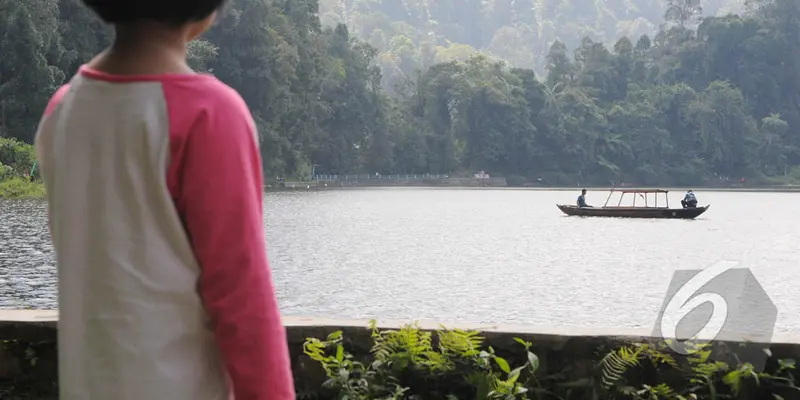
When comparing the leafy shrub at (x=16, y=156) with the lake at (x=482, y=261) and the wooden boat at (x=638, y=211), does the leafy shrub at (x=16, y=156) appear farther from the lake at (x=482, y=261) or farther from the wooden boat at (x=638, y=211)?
the wooden boat at (x=638, y=211)

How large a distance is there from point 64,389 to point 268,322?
263 millimetres

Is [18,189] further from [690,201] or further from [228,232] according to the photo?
[228,232]

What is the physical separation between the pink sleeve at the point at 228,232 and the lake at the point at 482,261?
526 centimetres

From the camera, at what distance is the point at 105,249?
1.16 m

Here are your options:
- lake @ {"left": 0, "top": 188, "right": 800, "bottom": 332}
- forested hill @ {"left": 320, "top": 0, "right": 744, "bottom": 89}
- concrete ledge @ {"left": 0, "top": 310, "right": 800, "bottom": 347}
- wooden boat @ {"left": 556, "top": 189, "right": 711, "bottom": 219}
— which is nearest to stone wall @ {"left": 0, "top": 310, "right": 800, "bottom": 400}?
concrete ledge @ {"left": 0, "top": 310, "right": 800, "bottom": 347}

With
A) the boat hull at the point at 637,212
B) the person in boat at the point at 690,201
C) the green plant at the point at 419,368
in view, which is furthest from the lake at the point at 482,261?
the green plant at the point at 419,368

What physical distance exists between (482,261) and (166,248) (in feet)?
60.3

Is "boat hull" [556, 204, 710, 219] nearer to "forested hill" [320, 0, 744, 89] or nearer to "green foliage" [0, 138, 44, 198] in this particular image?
"green foliage" [0, 138, 44, 198]

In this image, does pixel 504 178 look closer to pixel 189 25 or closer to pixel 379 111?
pixel 379 111

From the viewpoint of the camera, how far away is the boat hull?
3099cm

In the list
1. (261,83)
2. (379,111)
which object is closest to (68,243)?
(261,83)

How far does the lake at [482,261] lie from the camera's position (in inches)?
500

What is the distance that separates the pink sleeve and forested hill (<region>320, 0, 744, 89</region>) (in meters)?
98.2

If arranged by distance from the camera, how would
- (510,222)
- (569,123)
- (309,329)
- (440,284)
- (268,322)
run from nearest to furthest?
(268,322)
(309,329)
(440,284)
(510,222)
(569,123)
